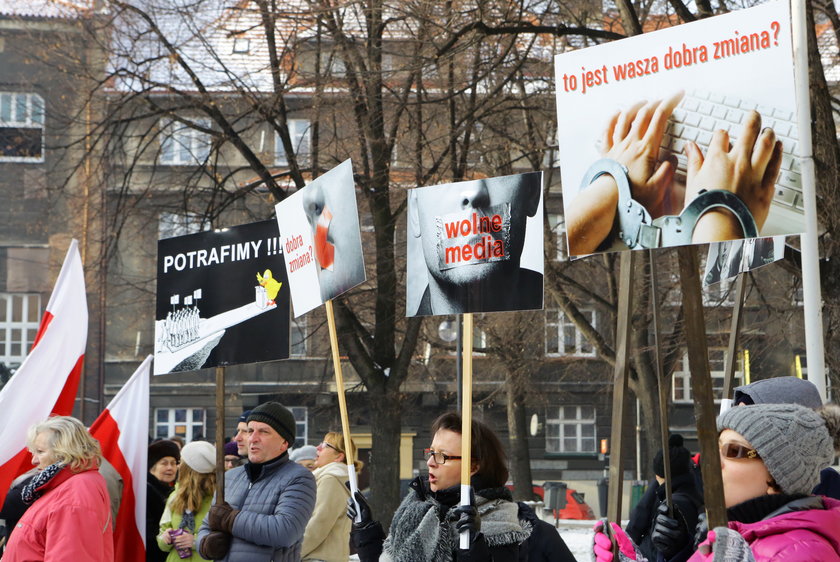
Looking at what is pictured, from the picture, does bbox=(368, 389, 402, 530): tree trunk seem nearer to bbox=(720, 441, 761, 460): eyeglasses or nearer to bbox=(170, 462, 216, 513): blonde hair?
bbox=(170, 462, 216, 513): blonde hair

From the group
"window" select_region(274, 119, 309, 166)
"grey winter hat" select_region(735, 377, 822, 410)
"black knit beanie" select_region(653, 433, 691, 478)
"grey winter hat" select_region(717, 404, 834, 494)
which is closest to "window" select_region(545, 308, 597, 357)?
"window" select_region(274, 119, 309, 166)

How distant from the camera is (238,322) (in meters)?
6.52

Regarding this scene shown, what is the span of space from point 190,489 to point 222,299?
3.75 ft

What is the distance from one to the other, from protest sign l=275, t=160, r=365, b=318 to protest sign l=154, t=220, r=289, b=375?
16 cm

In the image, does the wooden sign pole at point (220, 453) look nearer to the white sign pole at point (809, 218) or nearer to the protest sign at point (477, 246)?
the protest sign at point (477, 246)

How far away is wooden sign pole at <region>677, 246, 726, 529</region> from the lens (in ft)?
11.5

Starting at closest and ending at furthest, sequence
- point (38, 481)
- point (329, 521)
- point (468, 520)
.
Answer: point (468, 520)
point (38, 481)
point (329, 521)

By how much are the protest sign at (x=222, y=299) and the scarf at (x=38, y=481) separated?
116 cm

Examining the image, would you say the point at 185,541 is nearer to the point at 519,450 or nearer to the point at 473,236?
the point at 473,236

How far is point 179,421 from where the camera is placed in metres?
37.0

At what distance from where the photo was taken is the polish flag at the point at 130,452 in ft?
21.4

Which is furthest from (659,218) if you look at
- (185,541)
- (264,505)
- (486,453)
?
(185,541)

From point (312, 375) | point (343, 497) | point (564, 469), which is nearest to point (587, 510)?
point (564, 469)

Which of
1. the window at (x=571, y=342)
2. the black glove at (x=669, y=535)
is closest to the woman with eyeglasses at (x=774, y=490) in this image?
the black glove at (x=669, y=535)
